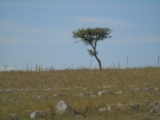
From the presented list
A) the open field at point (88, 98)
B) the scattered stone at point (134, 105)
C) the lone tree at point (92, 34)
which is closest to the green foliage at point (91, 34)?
the lone tree at point (92, 34)

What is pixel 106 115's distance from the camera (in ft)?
37.1

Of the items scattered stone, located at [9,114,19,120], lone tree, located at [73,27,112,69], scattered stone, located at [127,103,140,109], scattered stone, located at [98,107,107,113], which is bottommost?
scattered stone, located at [9,114,19,120]

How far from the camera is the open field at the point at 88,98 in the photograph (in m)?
11.4

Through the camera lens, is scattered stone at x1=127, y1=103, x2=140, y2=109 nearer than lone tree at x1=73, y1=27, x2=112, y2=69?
Yes

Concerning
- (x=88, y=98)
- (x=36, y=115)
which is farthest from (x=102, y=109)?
(x=36, y=115)

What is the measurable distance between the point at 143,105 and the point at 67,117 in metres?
3.16

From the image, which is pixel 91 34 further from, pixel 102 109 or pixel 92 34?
pixel 102 109

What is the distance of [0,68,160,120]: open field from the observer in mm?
11375

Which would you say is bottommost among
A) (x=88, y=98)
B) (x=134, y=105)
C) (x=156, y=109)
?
(x=156, y=109)

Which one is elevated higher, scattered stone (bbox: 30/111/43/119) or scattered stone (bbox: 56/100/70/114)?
scattered stone (bbox: 56/100/70/114)

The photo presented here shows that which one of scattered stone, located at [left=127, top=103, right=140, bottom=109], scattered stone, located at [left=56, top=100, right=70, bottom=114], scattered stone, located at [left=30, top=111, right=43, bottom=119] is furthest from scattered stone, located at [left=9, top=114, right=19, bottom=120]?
scattered stone, located at [left=127, top=103, right=140, bottom=109]

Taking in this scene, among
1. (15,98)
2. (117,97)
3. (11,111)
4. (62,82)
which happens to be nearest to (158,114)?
(117,97)

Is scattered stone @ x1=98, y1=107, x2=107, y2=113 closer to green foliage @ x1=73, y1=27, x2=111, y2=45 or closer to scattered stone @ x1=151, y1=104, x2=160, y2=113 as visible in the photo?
scattered stone @ x1=151, y1=104, x2=160, y2=113

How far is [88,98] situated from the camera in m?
13.9
